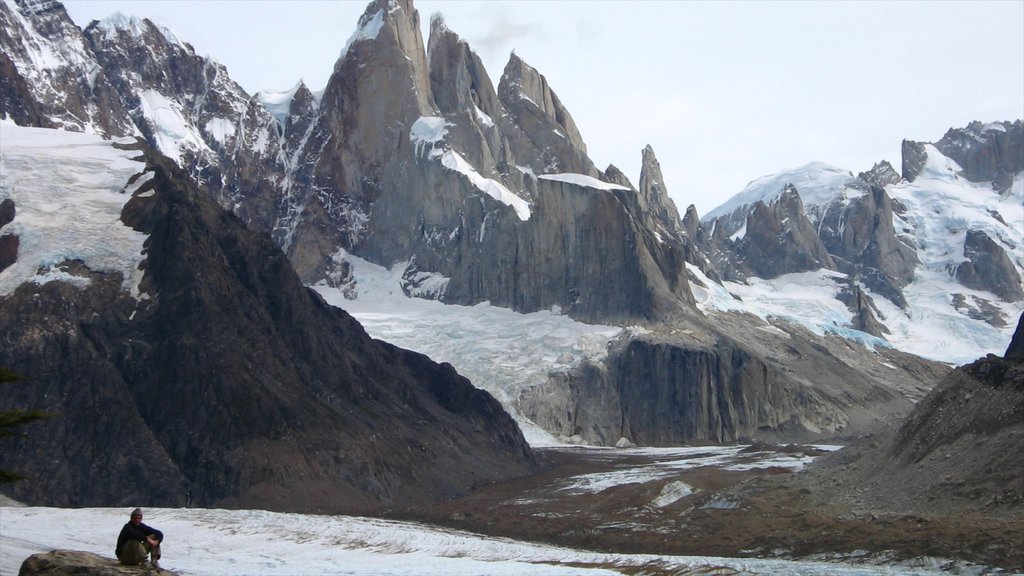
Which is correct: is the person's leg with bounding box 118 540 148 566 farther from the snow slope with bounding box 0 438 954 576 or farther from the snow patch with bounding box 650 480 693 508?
the snow patch with bounding box 650 480 693 508

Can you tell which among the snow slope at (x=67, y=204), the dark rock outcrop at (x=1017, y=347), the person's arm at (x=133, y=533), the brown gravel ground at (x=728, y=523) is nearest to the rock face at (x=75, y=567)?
the person's arm at (x=133, y=533)

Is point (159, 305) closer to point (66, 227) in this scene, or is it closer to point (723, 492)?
point (66, 227)

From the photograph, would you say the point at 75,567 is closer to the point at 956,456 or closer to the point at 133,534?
the point at 133,534

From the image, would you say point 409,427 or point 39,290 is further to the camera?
point 409,427

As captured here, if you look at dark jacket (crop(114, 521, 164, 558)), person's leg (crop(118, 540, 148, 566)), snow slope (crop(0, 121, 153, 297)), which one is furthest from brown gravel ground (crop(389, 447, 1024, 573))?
snow slope (crop(0, 121, 153, 297))

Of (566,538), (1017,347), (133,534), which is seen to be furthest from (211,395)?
(133,534)

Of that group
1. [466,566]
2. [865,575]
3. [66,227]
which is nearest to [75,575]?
[466,566]
